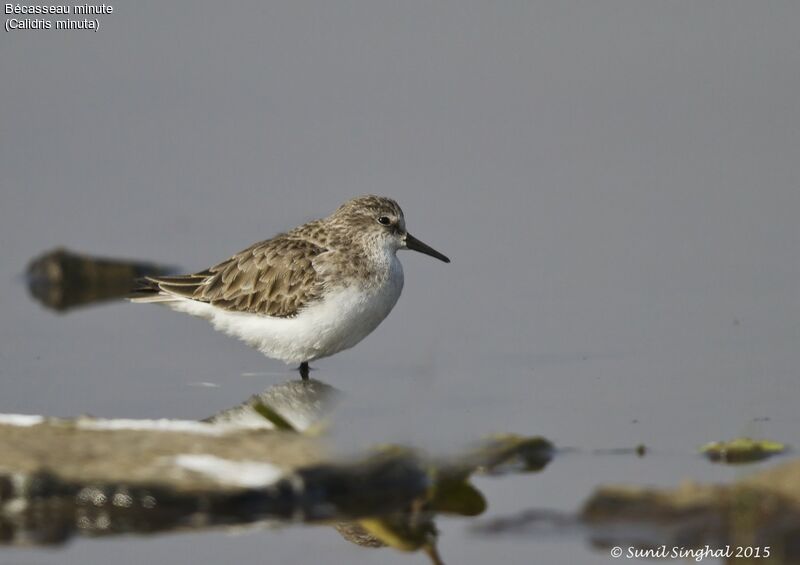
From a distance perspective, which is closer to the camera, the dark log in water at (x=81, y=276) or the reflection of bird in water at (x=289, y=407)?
the reflection of bird in water at (x=289, y=407)

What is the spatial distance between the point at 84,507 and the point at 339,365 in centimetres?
375

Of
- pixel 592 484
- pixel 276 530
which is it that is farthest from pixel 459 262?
pixel 276 530

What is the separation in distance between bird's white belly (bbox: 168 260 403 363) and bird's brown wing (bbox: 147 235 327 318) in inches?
3.8

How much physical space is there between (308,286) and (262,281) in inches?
15.7

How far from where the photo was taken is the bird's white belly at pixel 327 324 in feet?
28.9

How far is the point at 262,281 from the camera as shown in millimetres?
9234
